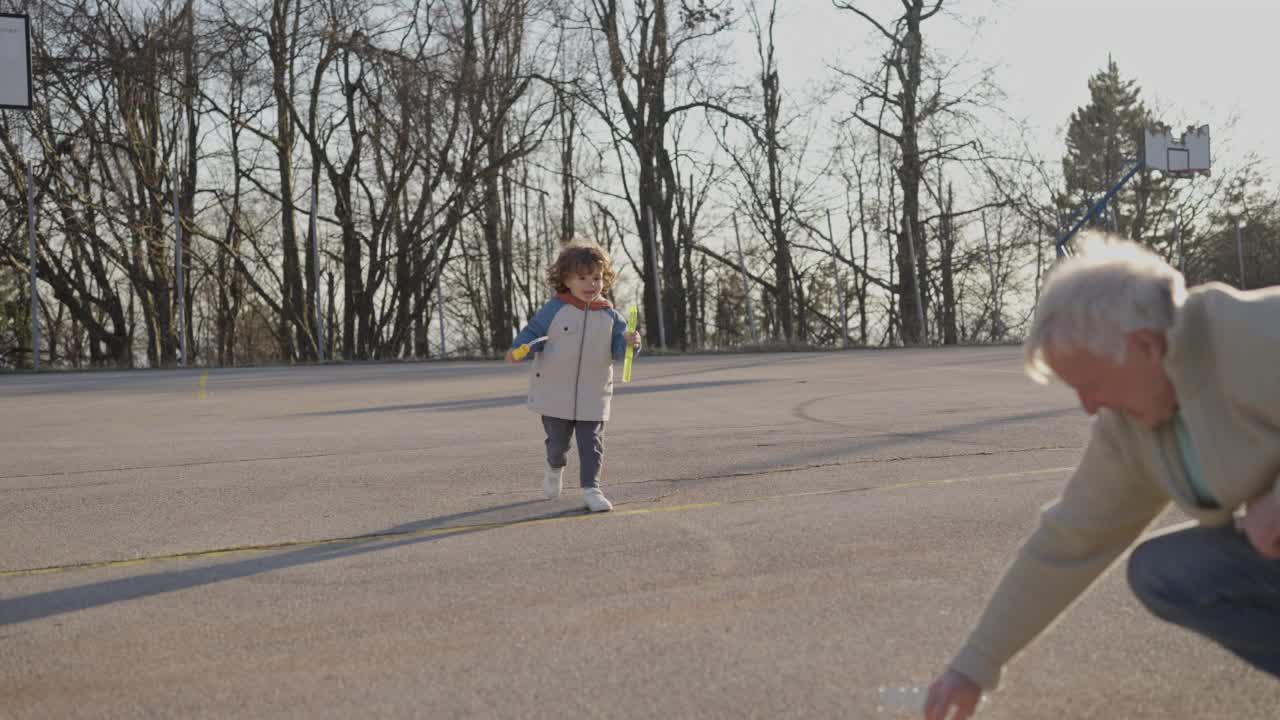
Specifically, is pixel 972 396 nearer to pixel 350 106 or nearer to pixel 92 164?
pixel 350 106

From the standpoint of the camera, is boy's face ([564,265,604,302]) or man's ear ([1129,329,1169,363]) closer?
man's ear ([1129,329,1169,363])

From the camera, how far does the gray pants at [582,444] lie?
602cm

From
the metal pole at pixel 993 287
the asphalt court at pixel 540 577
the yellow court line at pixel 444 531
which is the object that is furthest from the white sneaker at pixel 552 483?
the metal pole at pixel 993 287

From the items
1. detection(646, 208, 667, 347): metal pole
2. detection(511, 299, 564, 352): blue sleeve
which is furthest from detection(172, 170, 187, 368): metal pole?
detection(511, 299, 564, 352): blue sleeve

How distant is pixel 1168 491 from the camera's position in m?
1.94

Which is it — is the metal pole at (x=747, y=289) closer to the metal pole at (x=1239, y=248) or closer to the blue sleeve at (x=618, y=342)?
the metal pole at (x=1239, y=248)

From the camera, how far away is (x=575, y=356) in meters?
6.21

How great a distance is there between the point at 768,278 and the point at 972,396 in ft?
72.7

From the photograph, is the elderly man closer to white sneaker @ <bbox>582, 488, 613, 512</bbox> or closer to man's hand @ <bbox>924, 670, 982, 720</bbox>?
man's hand @ <bbox>924, 670, 982, 720</bbox>

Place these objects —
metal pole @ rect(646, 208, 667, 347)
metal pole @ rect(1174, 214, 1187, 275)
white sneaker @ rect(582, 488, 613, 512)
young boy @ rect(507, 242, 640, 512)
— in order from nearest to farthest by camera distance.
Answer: white sneaker @ rect(582, 488, 613, 512)
young boy @ rect(507, 242, 640, 512)
metal pole @ rect(646, 208, 667, 347)
metal pole @ rect(1174, 214, 1187, 275)

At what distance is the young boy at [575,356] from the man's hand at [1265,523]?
4.40 metres

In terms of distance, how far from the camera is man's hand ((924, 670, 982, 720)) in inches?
83.0

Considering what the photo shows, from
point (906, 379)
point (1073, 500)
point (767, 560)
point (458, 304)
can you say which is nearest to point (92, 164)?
point (458, 304)

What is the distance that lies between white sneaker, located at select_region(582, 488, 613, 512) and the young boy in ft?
0.51
